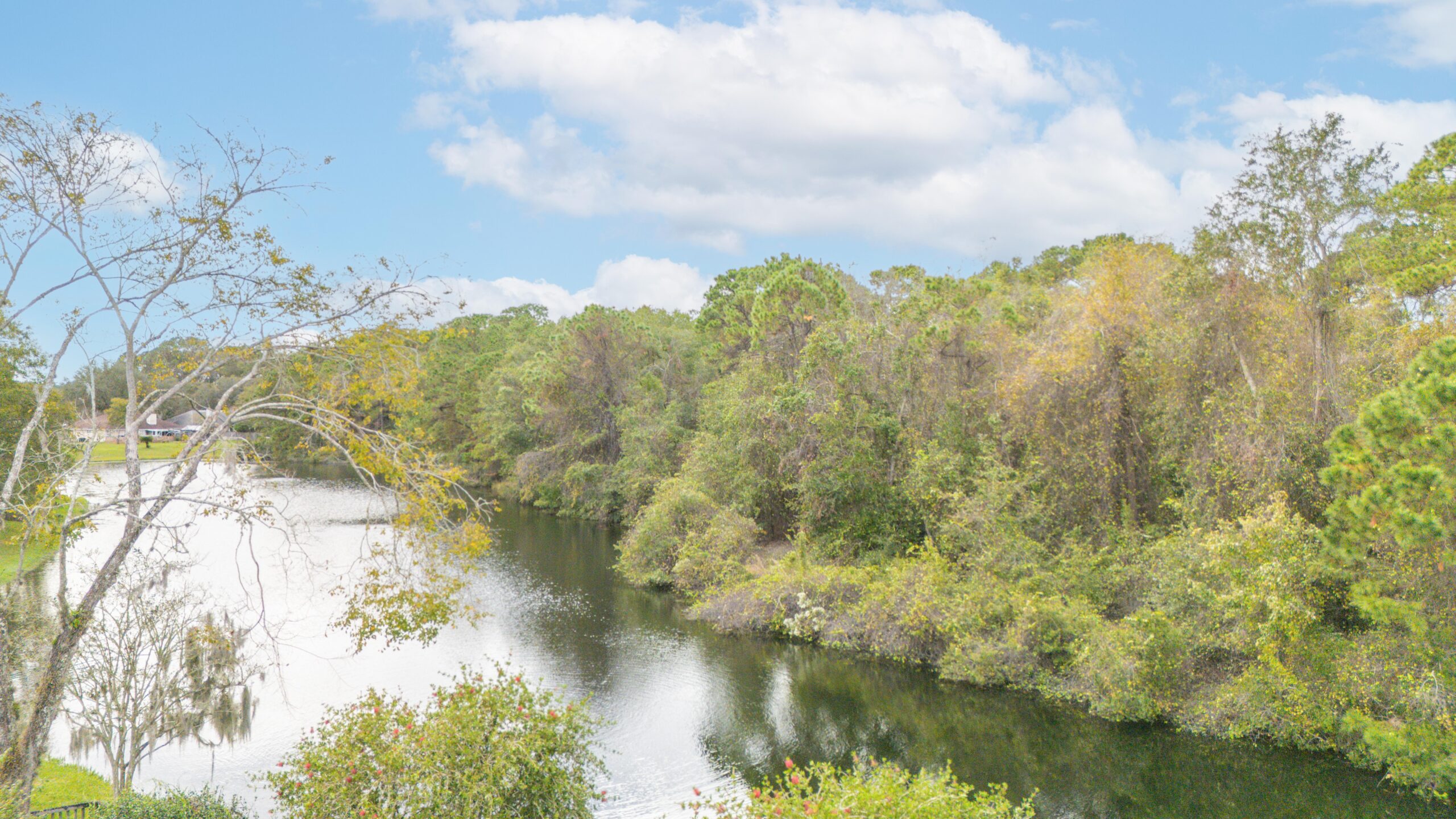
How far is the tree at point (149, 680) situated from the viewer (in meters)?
13.0

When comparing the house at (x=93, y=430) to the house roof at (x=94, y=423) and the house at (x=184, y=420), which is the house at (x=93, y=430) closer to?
the house roof at (x=94, y=423)

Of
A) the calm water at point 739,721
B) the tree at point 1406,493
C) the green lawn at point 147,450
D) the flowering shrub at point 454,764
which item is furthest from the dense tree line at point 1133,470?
the green lawn at point 147,450

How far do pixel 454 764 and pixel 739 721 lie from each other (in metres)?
9.06

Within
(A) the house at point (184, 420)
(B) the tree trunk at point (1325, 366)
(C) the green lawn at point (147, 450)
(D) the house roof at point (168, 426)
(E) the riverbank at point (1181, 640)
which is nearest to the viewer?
(E) the riverbank at point (1181, 640)

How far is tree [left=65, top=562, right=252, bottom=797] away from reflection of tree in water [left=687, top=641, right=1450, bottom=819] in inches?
370

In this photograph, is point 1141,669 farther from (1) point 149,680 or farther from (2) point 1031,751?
(1) point 149,680

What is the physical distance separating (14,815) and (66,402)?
3186 cm

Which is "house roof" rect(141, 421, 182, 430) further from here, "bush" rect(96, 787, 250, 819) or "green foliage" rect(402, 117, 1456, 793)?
"bush" rect(96, 787, 250, 819)

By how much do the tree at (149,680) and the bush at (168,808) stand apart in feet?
3.98

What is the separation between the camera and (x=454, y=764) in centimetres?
1052

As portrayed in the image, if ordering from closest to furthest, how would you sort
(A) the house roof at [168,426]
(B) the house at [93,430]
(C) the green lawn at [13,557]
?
(B) the house at [93,430], (C) the green lawn at [13,557], (A) the house roof at [168,426]

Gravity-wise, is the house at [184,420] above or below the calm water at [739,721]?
above

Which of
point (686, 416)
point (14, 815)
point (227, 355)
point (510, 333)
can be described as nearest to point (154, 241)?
point (227, 355)

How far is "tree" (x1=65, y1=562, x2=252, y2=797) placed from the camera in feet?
42.8
